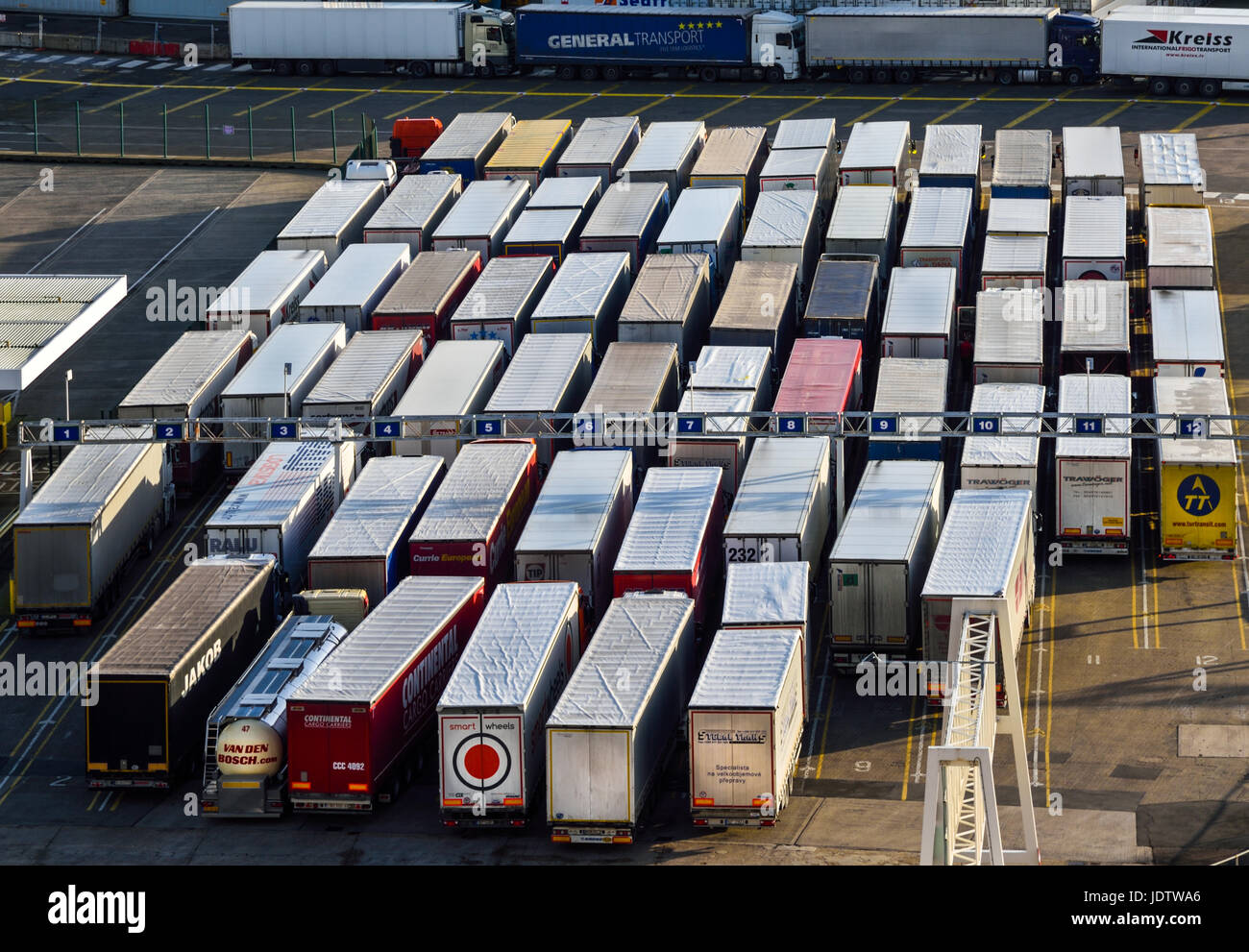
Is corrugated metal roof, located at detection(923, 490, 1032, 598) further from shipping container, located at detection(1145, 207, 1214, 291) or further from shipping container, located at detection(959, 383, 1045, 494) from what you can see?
shipping container, located at detection(1145, 207, 1214, 291)

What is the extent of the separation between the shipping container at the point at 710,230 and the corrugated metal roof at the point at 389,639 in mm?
29596

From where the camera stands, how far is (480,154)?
96.7 m

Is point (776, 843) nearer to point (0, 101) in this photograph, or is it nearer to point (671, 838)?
point (671, 838)

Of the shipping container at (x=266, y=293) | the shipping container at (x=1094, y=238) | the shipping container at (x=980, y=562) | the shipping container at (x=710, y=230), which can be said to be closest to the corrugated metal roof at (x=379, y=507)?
the shipping container at (x=266, y=293)

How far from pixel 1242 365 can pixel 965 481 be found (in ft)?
61.8

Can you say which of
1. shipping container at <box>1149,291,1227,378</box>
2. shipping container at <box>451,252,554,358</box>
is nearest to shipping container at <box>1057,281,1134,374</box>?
shipping container at <box>1149,291,1227,378</box>

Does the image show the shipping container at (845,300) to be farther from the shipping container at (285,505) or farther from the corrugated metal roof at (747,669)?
the corrugated metal roof at (747,669)

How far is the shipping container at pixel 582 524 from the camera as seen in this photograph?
56250 millimetres

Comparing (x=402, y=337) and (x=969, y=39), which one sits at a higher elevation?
(x=969, y=39)

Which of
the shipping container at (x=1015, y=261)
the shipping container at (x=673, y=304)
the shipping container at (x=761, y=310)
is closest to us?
the shipping container at (x=761, y=310)

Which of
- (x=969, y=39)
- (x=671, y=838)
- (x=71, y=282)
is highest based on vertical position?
(x=969, y=39)

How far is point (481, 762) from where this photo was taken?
46781mm

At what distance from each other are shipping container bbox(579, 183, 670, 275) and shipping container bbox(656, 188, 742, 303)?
0.93 meters

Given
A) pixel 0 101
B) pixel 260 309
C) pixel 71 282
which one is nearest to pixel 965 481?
pixel 260 309
